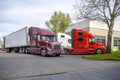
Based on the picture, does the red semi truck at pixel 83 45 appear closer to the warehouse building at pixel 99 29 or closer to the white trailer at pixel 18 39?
the white trailer at pixel 18 39

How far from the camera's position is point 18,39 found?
3341cm

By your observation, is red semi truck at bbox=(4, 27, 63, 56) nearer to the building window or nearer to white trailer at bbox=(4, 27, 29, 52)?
white trailer at bbox=(4, 27, 29, 52)

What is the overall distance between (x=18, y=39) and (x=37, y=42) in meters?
7.80

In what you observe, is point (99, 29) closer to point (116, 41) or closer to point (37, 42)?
point (116, 41)

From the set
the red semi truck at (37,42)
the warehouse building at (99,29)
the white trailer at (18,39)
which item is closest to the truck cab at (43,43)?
the red semi truck at (37,42)

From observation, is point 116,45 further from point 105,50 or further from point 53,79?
point 53,79

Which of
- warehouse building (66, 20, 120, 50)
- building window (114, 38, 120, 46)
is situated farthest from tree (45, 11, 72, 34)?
building window (114, 38, 120, 46)

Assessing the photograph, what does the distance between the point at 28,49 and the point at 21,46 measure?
3163mm

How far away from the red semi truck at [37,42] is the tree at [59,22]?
26627 millimetres

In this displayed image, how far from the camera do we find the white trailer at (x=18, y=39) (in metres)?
→ 29.7

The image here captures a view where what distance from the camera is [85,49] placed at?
29344 millimetres

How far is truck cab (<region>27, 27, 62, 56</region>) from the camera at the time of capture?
24.5 m

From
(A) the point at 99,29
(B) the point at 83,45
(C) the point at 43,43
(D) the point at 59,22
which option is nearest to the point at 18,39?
(C) the point at 43,43

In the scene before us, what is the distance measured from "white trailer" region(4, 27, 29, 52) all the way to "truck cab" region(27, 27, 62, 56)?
4.66 ft
